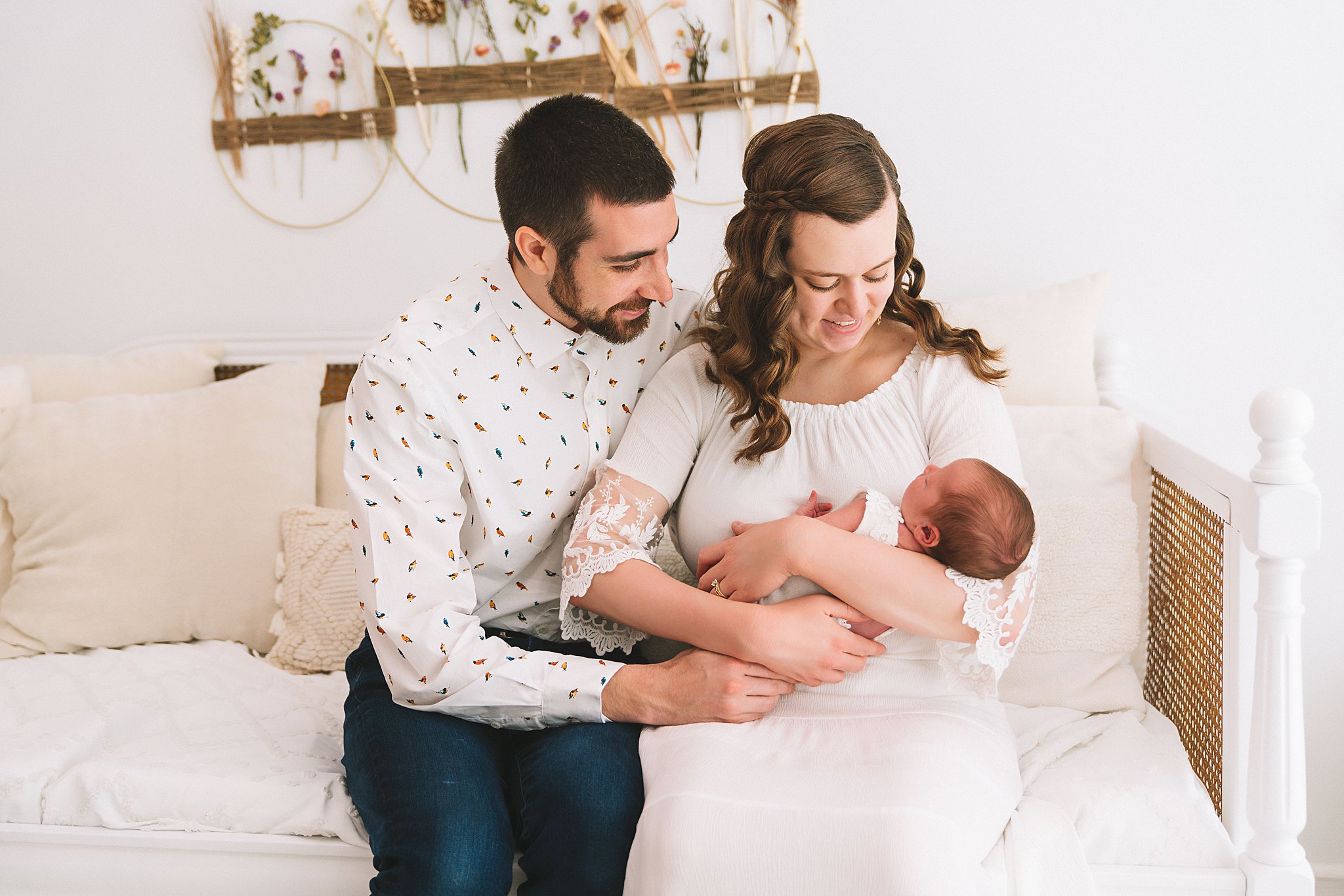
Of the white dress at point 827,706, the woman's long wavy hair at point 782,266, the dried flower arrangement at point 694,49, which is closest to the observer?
the white dress at point 827,706

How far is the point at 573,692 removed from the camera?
1.43 metres

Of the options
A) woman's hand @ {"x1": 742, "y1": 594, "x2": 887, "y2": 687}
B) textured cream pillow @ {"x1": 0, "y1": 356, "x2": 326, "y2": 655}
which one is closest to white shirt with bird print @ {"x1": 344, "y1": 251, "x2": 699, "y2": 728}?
woman's hand @ {"x1": 742, "y1": 594, "x2": 887, "y2": 687}

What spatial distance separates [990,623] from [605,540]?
0.54 m

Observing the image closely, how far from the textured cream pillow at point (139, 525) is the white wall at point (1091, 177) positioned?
1.60ft

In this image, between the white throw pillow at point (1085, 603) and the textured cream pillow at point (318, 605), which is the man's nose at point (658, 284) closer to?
the white throw pillow at point (1085, 603)

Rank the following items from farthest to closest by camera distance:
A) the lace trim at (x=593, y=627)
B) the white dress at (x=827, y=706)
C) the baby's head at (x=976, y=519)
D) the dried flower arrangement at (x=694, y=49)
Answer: the dried flower arrangement at (x=694, y=49), the lace trim at (x=593, y=627), the baby's head at (x=976, y=519), the white dress at (x=827, y=706)

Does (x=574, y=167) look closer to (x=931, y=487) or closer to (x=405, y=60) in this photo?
(x=931, y=487)

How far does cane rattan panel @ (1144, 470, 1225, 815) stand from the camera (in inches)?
59.1

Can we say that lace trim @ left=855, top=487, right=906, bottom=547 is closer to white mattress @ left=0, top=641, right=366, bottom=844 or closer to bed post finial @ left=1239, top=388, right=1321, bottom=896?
bed post finial @ left=1239, top=388, right=1321, bottom=896

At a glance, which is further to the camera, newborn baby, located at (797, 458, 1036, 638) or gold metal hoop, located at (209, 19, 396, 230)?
gold metal hoop, located at (209, 19, 396, 230)

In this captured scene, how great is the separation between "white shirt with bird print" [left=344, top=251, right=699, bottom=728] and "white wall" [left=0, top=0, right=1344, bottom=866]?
2.68 feet

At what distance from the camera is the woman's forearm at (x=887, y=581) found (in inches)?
51.5

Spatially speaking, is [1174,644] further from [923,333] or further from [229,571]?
[229,571]

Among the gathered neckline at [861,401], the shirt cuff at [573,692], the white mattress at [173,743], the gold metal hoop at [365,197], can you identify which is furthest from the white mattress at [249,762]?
the gold metal hoop at [365,197]
